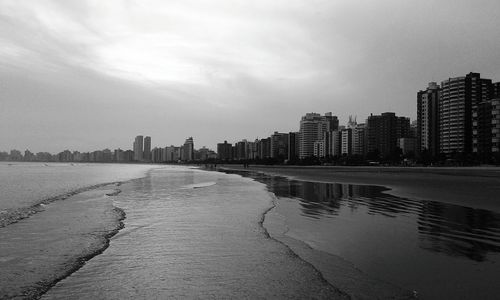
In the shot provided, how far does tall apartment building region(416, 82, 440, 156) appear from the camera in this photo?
402 ft

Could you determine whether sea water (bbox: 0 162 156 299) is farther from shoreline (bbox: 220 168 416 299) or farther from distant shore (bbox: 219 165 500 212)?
distant shore (bbox: 219 165 500 212)

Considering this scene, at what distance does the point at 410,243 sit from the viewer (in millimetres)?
9625

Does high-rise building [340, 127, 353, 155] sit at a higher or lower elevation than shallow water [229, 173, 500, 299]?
higher

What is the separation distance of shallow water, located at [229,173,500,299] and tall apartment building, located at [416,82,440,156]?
117m

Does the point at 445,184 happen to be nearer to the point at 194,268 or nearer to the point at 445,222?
the point at 445,222

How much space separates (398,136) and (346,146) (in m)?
23.4

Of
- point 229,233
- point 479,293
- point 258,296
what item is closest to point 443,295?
point 479,293

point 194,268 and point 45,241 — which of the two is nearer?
point 194,268

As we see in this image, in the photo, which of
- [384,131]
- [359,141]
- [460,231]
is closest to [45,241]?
[460,231]

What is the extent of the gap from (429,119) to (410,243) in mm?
129184

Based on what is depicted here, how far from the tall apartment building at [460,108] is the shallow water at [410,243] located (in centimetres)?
10786

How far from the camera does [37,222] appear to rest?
13.5m

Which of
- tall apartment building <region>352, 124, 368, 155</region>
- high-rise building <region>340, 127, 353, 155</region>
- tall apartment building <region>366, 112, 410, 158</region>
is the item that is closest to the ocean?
tall apartment building <region>366, 112, 410, 158</region>

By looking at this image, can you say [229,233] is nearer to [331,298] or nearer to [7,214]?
[331,298]
